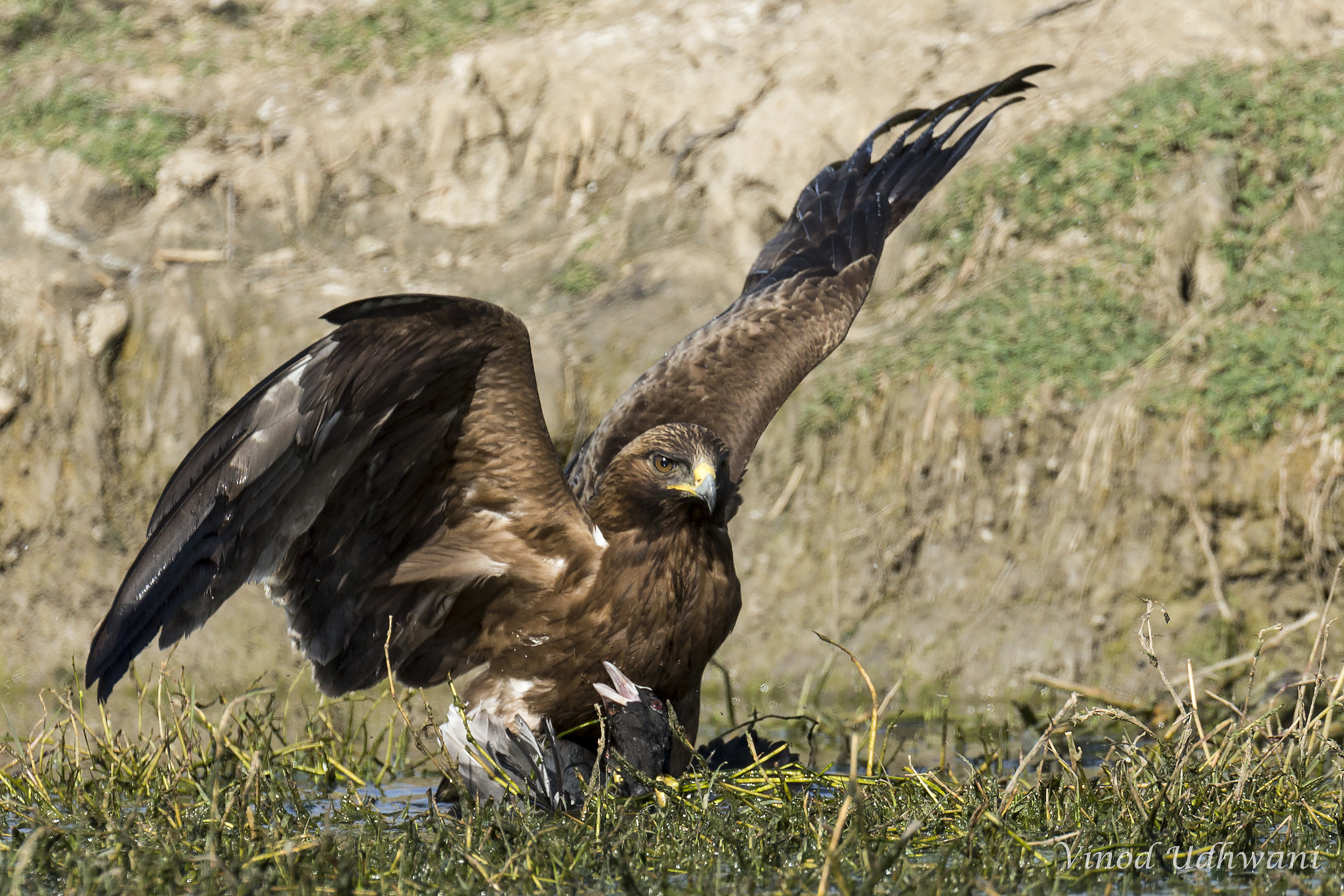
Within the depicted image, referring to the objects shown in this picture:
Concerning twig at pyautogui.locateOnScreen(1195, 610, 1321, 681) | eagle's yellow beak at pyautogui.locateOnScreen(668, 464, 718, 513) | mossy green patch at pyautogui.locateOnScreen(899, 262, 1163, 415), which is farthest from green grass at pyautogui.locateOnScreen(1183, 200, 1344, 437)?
eagle's yellow beak at pyautogui.locateOnScreen(668, 464, 718, 513)

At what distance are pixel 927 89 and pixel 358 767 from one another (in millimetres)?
6363

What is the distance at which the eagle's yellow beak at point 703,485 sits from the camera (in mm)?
4203

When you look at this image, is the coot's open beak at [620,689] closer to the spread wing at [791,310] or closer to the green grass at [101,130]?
the spread wing at [791,310]

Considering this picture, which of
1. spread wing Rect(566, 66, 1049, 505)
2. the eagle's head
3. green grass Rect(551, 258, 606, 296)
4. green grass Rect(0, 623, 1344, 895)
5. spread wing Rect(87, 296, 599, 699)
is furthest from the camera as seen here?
green grass Rect(551, 258, 606, 296)

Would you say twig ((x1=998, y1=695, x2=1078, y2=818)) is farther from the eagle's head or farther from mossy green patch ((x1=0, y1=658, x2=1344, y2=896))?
the eagle's head

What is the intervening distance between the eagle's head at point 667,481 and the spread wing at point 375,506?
0.14 meters

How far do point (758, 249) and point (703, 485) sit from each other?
200 inches

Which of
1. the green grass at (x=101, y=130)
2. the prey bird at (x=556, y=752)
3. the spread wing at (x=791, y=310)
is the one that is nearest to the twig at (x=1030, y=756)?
the prey bird at (x=556, y=752)

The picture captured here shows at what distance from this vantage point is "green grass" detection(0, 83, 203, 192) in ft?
32.1

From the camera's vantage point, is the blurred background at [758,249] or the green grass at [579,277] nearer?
the blurred background at [758,249]

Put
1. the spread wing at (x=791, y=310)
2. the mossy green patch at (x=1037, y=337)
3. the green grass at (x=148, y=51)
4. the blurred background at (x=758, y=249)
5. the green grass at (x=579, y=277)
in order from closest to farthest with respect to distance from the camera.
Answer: the spread wing at (x=791, y=310)
the blurred background at (x=758, y=249)
the mossy green patch at (x=1037, y=337)
the green grass at (x=579, y=277)
the green grass at (x=148, y=51)

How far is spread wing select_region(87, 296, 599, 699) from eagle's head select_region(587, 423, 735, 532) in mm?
144

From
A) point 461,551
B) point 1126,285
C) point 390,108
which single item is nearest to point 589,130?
point 390,108

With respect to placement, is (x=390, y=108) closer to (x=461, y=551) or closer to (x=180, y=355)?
(x=180, y=355)
